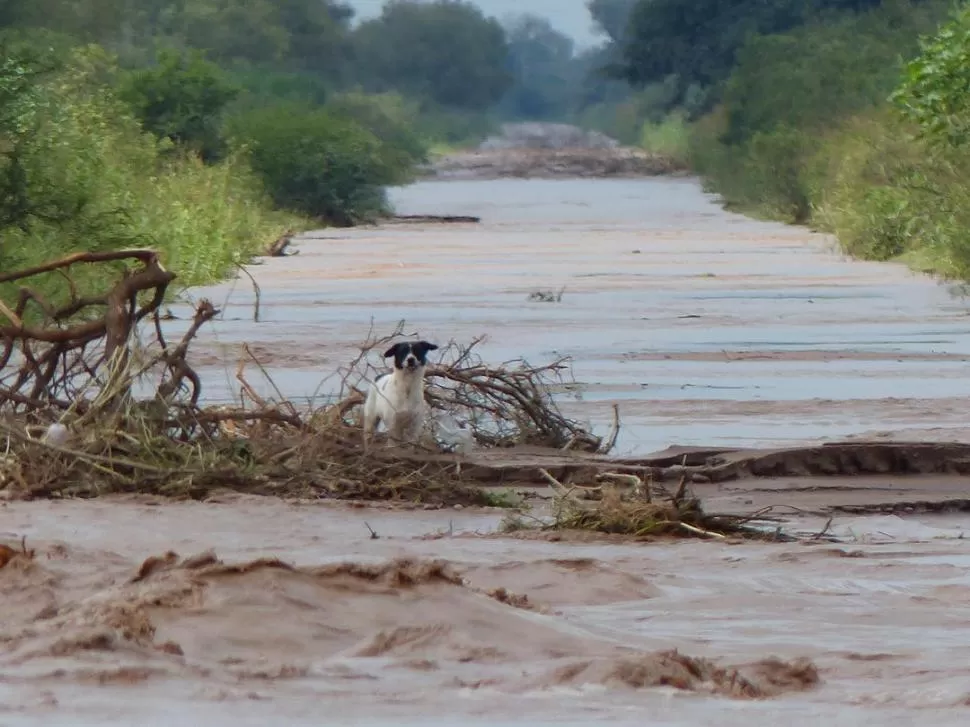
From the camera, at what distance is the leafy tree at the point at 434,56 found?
16312 centimetres

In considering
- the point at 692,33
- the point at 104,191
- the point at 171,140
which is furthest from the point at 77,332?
the point at 692,33

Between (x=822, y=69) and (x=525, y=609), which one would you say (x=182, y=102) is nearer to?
(x=822, y=69)

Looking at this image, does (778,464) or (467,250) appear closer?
(778,464)

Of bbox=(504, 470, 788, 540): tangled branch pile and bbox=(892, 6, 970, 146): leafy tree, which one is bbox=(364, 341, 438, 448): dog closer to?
bbox=(504, 470, 788, 540): tangled branch pile

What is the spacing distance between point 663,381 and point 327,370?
2104 millimetres

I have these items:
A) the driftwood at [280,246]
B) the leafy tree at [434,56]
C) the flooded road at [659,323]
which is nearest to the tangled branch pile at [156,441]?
the flooded road at [659,323]

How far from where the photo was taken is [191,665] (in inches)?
252

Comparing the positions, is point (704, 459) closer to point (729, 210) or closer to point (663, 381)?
point (663, 381)

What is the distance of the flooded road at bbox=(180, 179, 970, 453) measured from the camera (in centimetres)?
1372

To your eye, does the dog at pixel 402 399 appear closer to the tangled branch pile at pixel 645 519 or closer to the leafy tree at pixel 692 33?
the tangled branch pile at pixel 645 519

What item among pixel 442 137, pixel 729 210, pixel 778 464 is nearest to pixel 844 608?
pixel 778 464

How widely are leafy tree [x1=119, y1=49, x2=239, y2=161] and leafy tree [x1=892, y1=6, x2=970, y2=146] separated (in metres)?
16.2

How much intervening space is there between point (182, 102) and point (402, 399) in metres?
29.0

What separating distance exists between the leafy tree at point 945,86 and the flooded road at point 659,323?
57.5 inches
